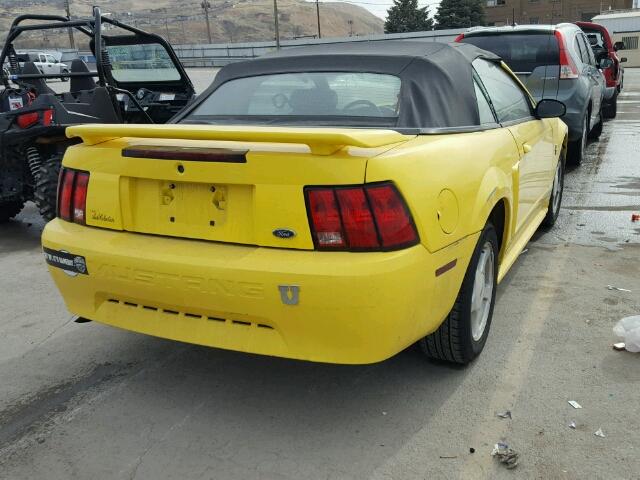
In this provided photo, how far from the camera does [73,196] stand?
9.50ft

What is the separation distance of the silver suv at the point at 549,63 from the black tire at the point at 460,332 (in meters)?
4.70

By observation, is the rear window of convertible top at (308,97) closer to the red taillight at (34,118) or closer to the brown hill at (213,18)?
the red taillight at (34,118)

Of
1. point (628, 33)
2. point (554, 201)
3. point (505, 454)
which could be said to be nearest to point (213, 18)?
point (628, 33)

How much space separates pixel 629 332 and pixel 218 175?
2225 mm

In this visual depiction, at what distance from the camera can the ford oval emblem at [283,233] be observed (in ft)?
7.82

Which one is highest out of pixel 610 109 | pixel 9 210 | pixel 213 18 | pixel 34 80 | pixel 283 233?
pixel 213 18

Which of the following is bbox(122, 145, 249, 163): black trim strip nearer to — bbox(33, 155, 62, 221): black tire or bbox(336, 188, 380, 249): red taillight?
bbox(336, 188, 380, 249): red taillight

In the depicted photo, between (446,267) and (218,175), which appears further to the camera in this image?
(446,267)

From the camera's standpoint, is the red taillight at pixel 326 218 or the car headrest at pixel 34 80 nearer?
the red taillight at pixel 326 218

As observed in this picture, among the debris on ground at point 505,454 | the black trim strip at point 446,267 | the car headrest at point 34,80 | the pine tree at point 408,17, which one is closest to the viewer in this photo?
the debris on ground at point 505,454

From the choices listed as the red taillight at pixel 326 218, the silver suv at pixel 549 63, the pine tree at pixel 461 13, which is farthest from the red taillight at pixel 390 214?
the pine tree at pixel 461 13

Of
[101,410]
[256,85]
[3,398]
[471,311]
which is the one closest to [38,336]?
[3,398]

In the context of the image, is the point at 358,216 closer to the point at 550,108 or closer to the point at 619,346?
the point at 619,346

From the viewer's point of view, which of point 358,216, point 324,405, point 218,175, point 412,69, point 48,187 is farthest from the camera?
point 48,187
